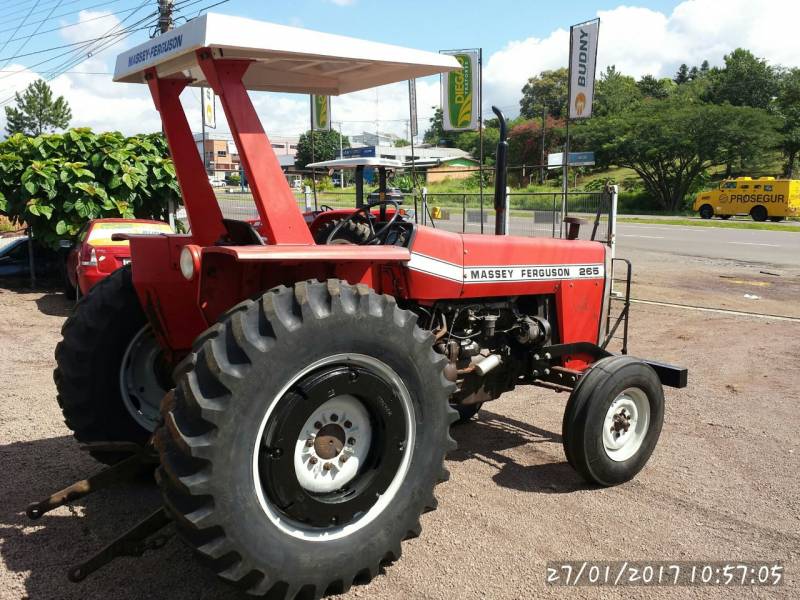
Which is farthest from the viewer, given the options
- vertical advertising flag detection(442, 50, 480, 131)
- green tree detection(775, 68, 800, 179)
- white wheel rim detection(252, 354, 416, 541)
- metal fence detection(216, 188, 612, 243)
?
green tree detection(775, 68, 800, 179)

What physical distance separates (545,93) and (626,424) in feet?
307

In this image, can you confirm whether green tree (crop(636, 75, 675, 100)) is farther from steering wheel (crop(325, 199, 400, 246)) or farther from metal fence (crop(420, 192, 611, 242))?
steering wheel (crop(325, 199, 400, 246))

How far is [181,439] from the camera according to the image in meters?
2.53

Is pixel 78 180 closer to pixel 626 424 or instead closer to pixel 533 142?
pixel 626 424

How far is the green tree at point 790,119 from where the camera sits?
46562 mm

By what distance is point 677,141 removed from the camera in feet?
136

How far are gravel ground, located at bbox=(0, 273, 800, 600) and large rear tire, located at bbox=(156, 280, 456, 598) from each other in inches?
16.6

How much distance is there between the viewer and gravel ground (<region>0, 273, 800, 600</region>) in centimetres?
319

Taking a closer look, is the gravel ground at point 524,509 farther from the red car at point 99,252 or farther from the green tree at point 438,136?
the green tree at point 438,136

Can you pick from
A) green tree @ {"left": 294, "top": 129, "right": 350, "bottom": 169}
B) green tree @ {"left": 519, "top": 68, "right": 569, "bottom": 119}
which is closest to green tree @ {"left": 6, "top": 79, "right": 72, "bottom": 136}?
green tree @ {"left": 294, "top": 129, "right": 350, "bottom": 169}

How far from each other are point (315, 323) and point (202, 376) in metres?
0.48

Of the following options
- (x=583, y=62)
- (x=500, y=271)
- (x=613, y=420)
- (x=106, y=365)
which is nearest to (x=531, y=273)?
(x=500, y=271)

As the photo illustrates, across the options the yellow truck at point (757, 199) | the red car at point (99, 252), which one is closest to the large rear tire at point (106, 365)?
A: the red car at point (99, 252)
